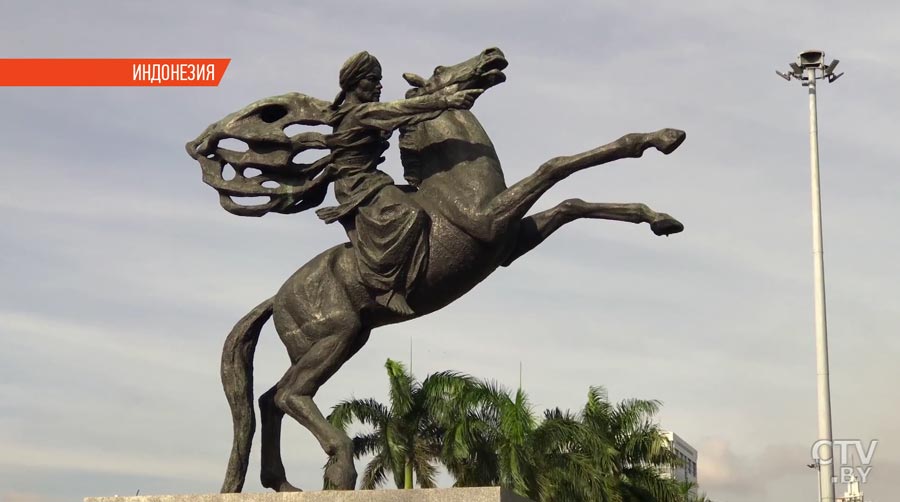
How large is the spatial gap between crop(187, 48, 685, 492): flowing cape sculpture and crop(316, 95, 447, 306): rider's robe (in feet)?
0.07

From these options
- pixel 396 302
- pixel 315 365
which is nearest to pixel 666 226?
pixel 396 302

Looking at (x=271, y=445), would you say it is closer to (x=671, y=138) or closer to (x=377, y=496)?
(x=377, y=496)

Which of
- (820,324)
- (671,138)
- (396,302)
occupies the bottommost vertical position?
(396,302)

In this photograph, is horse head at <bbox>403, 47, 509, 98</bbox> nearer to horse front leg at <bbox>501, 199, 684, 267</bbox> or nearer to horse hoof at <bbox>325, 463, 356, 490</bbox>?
horse front leg at <bbox>501, 199, 684, 267</bbox>

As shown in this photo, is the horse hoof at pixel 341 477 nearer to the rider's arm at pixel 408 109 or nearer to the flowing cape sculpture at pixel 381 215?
the flowing cape sculpture at pixel 381 215

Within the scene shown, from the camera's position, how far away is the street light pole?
21000 millimetres

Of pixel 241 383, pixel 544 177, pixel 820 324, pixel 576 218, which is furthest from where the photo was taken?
pixel 820 324

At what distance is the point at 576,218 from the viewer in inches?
396

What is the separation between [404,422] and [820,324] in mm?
7586

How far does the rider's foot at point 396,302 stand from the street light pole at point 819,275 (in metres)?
12.6

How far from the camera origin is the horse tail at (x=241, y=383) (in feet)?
33.3

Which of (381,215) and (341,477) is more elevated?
(381,215)

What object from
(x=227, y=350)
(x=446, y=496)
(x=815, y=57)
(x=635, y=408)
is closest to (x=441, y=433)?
(x=635, y=408)

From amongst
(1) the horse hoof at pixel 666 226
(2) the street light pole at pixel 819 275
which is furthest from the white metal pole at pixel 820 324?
(1) the horse hoof at pixel 666 226
